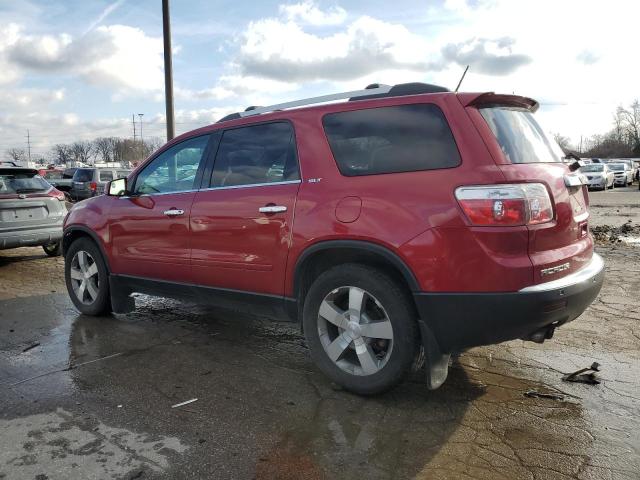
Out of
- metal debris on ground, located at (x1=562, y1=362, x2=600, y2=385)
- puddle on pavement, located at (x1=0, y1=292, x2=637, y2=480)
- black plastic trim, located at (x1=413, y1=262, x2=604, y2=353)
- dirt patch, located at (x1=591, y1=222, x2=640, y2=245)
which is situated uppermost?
black plastic trim, located at (x1=413, y1=262, x2=604, y2=353)

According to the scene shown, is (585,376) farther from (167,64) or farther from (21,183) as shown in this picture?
(167,64)

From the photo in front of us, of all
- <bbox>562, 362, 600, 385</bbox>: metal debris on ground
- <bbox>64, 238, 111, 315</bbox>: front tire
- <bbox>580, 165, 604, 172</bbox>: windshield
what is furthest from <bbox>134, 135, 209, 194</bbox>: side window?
<bbox>580, 165, 604, 172</bbox>: windshield

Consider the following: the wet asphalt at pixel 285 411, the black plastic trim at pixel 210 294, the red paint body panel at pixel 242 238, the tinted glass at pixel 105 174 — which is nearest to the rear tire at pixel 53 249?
the wet asphalt at pixel 285 411

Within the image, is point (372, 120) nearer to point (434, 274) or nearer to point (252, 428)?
point (434, 274)

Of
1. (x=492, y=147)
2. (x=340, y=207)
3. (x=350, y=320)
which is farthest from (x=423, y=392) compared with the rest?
(x=492, y=147)

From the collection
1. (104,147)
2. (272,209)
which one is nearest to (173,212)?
(272,209)

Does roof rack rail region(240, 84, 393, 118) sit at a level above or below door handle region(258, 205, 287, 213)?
above

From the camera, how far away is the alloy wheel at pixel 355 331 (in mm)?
3369

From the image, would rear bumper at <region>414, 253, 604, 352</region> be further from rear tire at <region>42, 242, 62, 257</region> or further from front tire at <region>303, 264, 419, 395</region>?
rear tire at <region>42, 242, 62, 257</region>

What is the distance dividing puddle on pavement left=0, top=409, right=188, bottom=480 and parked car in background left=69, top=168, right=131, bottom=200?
20.0 metres

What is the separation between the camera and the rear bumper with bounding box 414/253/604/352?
292cm

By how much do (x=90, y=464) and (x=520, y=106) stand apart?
334cm

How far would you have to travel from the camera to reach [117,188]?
17.0 feet

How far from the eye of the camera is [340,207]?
340 centimetres
